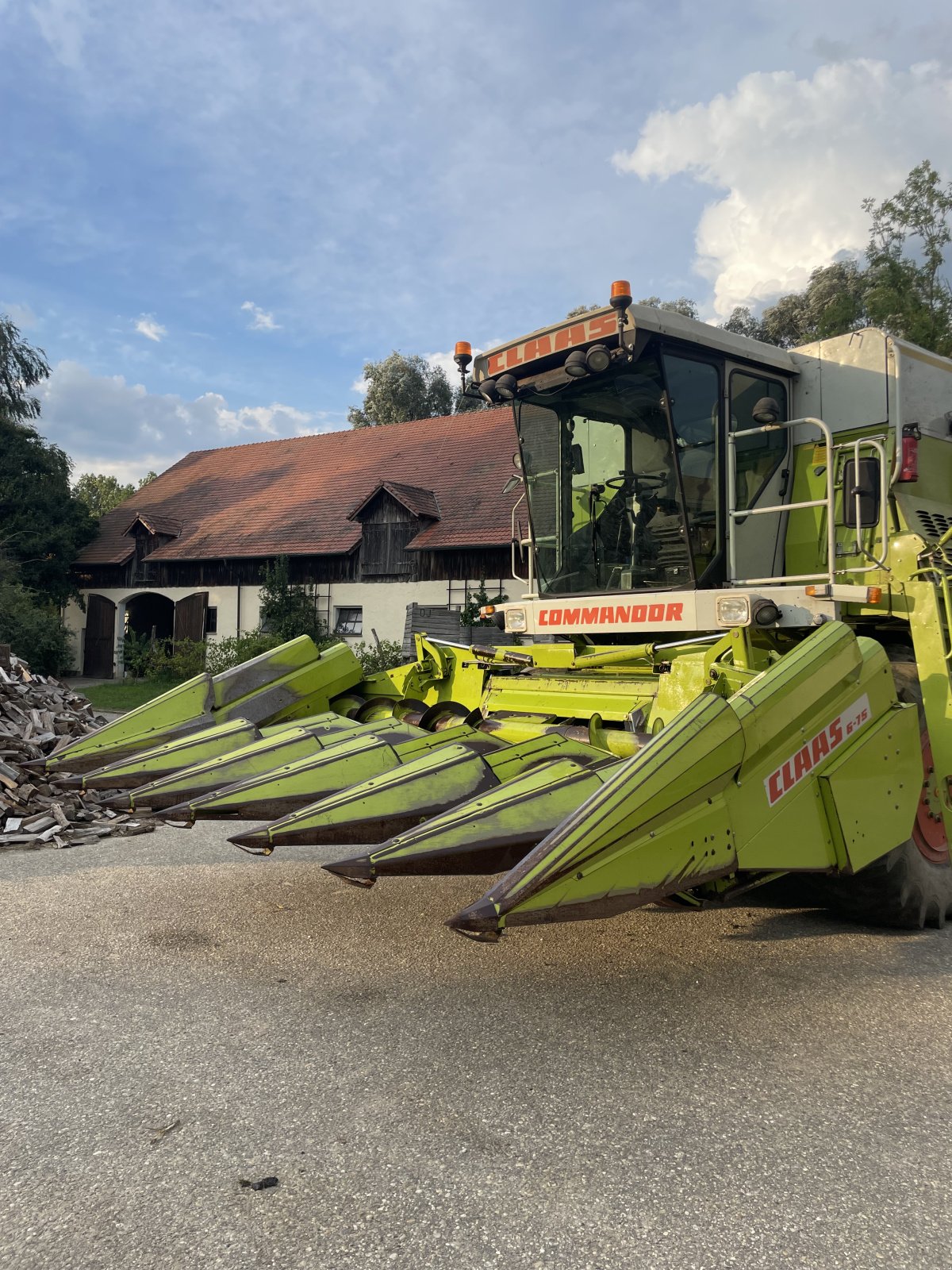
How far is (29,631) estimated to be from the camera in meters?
20.4

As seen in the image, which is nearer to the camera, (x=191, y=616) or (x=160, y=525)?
(x=191, y=616)

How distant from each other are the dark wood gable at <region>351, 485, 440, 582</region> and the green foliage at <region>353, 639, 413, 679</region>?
1844 mm

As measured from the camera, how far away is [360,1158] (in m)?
2.37

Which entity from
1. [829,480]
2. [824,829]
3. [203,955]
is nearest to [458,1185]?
[824,829]

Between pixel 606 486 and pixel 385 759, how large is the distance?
2.32m

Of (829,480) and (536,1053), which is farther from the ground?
(829,480)

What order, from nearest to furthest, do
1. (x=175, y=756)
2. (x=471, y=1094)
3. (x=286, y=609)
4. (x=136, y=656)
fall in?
(x=471, y=1094) < (x=175, y=756) < (x=286, y=609) < (x=136, y=656)

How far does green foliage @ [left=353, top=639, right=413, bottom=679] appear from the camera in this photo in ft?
61.4

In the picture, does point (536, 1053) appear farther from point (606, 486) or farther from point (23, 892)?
point (23, 892)

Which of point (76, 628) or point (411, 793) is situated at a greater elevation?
point (76, 628)

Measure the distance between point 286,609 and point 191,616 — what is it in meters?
3.84

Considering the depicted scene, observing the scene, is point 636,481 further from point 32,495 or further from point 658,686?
point 32,495

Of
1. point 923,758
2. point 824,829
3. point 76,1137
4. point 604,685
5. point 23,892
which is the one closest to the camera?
point 76,1137

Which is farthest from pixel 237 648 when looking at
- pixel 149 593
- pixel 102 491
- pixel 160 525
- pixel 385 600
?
pixel 102 491
